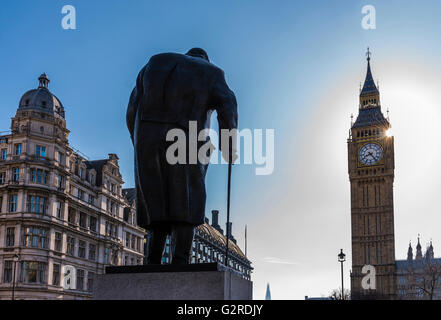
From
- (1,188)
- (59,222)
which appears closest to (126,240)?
(59,222)

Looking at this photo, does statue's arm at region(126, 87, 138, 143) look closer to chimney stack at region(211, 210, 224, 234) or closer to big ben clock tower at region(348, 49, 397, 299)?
big ben clock tower at region(348, 49, 397, 299)

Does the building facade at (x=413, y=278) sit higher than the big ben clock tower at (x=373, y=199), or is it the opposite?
the big ben clock tower at (x=373, y=199)

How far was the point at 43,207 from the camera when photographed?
48.2m

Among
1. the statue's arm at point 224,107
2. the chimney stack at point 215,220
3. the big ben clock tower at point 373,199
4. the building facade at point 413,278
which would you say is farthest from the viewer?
the chimney stack at point 215,220

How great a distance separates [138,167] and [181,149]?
0.59 m

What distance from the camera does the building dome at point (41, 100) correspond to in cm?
4981

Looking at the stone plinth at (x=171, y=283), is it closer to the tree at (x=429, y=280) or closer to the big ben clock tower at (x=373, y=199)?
the tree at (x=429, y=280)

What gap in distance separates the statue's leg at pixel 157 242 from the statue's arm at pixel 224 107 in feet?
4.14

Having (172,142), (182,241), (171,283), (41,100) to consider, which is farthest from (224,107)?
(41,100)

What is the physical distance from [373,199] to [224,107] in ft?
363

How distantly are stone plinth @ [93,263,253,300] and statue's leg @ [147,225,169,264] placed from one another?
1.92 feet

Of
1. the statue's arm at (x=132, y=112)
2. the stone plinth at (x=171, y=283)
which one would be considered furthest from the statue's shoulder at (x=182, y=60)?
the stone plinth at (x=171, y=283)

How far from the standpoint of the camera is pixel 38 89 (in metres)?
50.9

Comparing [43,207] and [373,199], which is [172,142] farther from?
[373,199]
